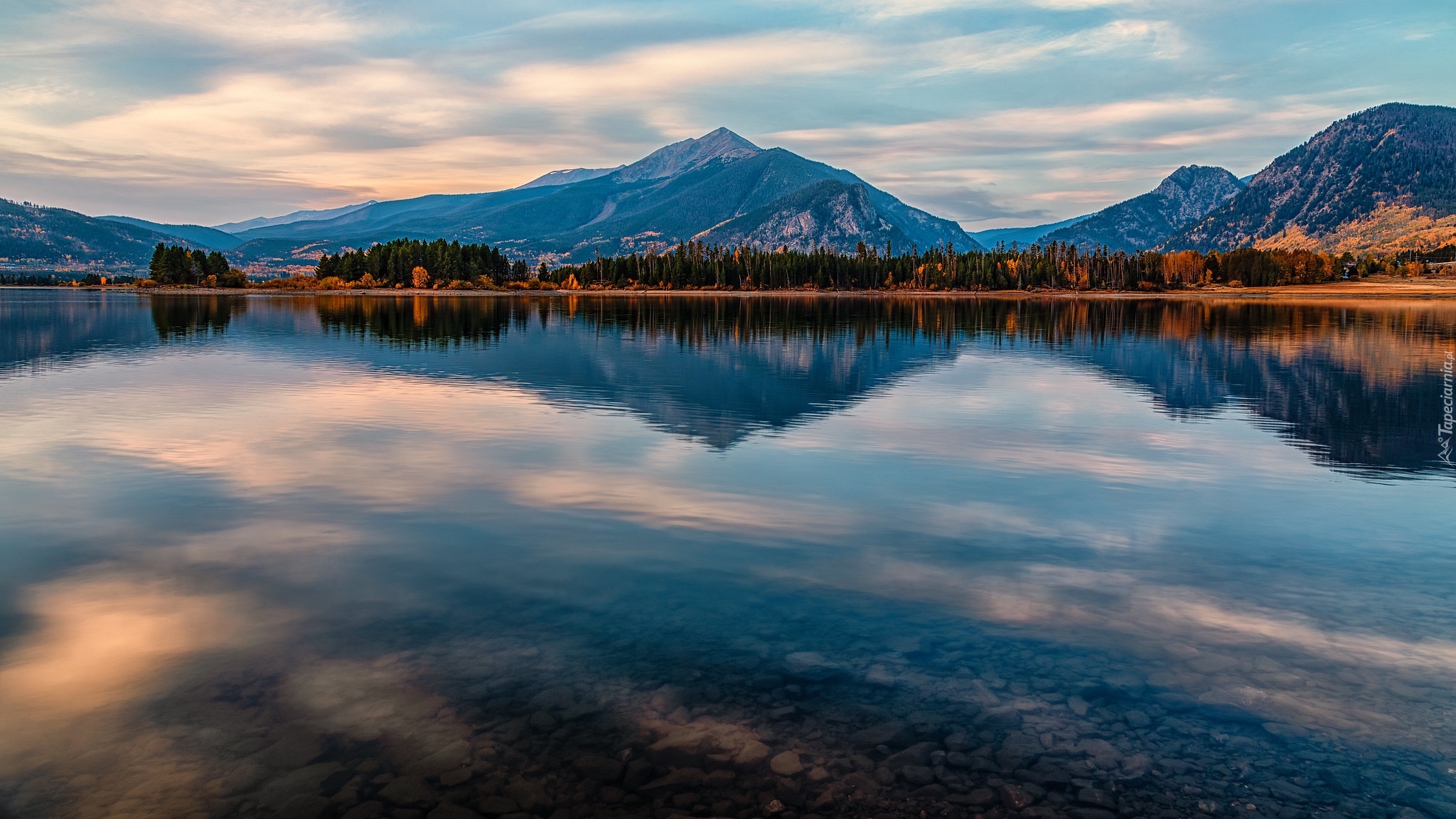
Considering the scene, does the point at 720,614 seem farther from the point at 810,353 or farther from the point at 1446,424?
the point at 810,353

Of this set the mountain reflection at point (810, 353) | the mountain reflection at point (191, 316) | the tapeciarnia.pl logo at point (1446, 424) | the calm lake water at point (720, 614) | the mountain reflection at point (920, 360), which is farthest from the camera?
the mountain reflection at point (191, 316)

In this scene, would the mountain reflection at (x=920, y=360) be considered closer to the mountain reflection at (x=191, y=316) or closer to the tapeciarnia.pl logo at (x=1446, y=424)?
the tapeciarnia.pl logo at (x=1446, y=424)

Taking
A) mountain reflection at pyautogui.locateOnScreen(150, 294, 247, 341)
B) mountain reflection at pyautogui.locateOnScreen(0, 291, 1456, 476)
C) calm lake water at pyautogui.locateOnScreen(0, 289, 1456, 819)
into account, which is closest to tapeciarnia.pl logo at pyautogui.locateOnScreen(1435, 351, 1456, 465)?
mountain reflection at pyautogui.locateOnScreen(0, 291, 1456, 476)

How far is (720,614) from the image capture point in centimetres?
1594

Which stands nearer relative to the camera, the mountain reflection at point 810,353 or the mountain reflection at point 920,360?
the mountain reflection at point 920,360

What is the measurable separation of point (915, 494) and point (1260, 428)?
21.2 metres

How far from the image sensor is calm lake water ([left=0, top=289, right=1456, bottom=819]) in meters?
10.8

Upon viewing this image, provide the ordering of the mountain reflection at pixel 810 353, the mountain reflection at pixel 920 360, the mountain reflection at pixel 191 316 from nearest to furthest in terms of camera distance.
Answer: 1. the mountain reflection at pixel 920 360
2. the mountain reflection at pixel 810 353
3. the mountain reflection at pixel 191 316

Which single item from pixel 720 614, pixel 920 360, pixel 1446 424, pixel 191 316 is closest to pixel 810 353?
pixel 920 360

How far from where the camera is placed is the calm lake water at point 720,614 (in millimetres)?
10805

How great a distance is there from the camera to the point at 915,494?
25922mm

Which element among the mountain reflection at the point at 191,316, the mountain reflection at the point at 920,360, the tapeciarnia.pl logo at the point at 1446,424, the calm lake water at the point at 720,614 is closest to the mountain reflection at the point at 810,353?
the mountain reflection at the point at 920,360

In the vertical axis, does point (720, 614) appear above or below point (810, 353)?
below

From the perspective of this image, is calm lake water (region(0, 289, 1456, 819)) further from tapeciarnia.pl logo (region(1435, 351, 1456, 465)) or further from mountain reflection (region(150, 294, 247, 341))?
mountain reflection (region(150, 294, 247, 341))
